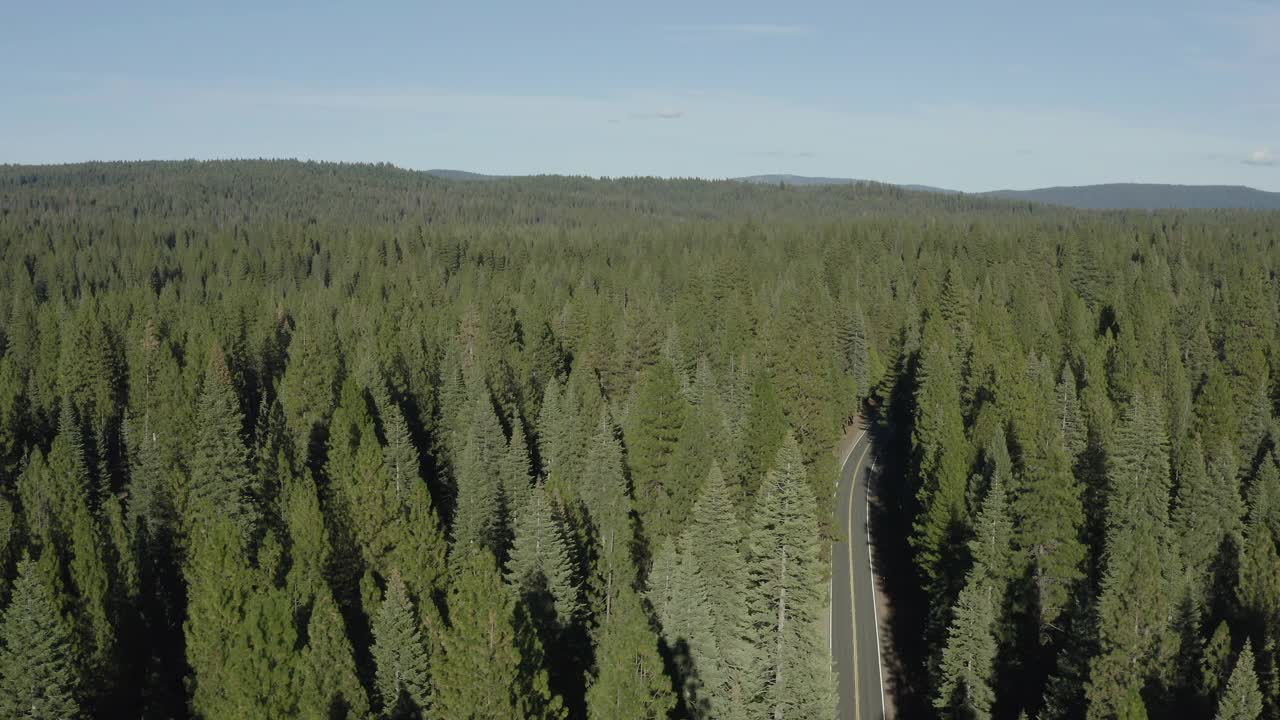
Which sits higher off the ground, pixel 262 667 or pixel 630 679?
pixel 630 679

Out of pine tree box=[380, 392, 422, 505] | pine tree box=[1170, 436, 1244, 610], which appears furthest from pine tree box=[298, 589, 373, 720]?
pine tree box=[1170, 436, 1244, 610]

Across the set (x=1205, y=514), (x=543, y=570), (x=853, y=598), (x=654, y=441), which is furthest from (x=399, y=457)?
(x=1205, y=514)

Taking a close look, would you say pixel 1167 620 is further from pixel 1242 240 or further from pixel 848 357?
pixel 1242 240

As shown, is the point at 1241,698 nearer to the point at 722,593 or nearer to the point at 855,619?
the point at 722,593

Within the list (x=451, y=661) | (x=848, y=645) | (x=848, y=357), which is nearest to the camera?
(x=451, y=661)

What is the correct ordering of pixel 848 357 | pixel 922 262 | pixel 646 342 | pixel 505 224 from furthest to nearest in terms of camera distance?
1. pixel 505 224
2. pixel 922 262
3. pixel 848 357
4. pixel 646 342

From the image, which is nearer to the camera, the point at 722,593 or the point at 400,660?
the point at 400,660

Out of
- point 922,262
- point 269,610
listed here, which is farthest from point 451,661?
point 922,262
